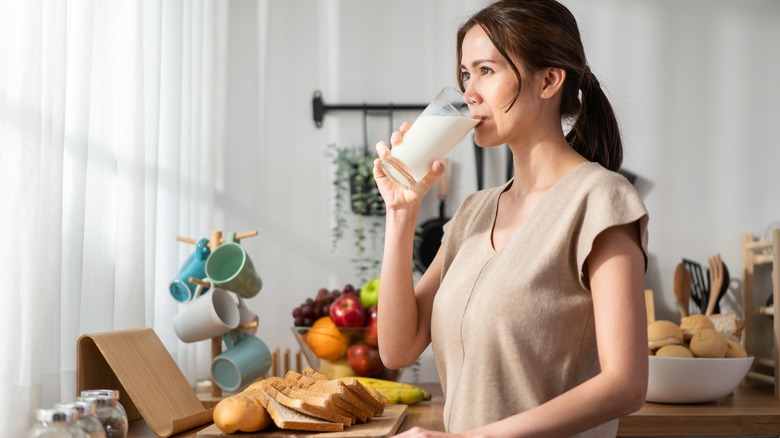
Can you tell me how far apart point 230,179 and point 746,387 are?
162 centimetres

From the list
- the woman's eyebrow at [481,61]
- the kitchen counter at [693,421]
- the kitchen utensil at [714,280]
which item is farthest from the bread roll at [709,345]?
the woman's eyebrow at [481,61]

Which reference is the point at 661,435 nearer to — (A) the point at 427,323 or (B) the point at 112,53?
(A) the point at 427,323

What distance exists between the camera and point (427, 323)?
1.22 meters

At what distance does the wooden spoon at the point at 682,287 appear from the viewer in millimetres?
2395

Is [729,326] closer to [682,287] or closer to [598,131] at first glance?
[682,287]

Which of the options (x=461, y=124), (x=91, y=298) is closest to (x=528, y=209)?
(x=461, y=124)

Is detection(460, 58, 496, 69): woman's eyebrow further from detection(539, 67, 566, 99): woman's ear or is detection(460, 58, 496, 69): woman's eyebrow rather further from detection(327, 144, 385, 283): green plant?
detection(327, 144, 385, 283): green plant

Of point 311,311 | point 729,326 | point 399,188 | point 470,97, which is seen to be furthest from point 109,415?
point 729,326

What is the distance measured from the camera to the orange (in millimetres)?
1996

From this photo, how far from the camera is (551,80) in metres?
1.08

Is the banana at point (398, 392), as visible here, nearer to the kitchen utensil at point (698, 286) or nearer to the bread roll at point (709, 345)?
the bread roll at point (709, 345)

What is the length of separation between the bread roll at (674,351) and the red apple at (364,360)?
2.17ft

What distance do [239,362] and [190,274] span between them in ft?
0.73

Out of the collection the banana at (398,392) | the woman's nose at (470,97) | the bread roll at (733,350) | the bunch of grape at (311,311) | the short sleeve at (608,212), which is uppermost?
the woman's nose at (470,97)
